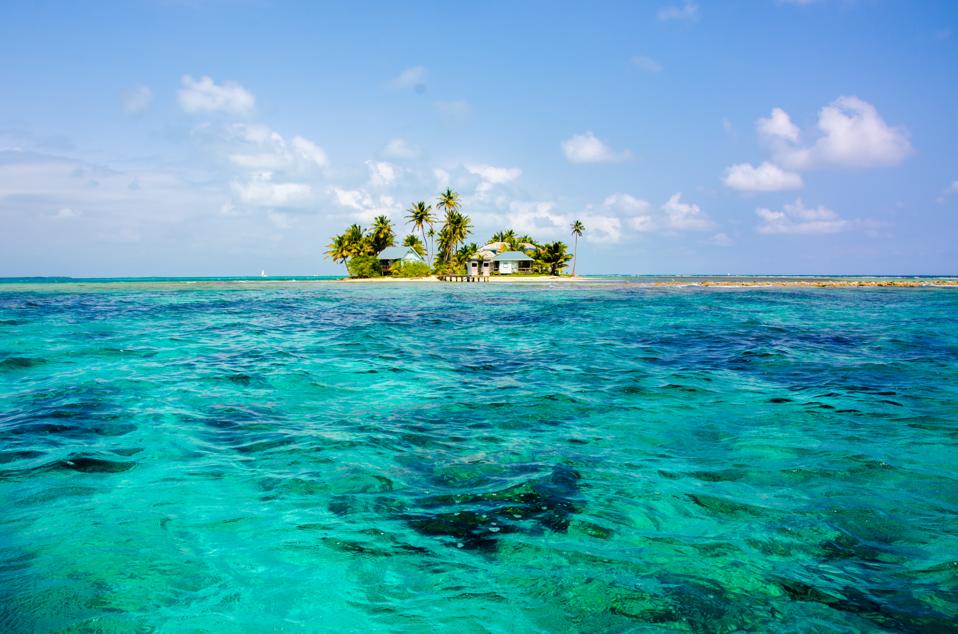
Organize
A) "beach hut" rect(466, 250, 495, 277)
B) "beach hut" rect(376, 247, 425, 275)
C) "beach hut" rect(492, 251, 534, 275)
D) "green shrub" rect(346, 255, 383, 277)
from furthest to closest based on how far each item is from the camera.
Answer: "beach hut" rect(492, 251, 534, 275) → "beach hut" rect(376, 247, 425, 275) → "green shrub" rect(346, 255, 383, 277) → "beach hut" rect(466, 250, 495, 277)

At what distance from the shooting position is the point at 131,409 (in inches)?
330

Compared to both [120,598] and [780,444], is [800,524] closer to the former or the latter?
[780,444]

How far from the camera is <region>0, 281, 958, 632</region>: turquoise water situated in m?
3.39

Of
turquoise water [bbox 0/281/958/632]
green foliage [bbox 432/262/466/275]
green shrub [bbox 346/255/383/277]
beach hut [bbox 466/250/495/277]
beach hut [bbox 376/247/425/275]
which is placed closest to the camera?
turquoise water [bbox 0/281/958/632]

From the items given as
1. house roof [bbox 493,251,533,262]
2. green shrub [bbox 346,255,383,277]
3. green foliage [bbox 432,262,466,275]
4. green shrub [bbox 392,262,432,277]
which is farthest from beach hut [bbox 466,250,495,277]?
green shrub [bbox 346,255,383,277]

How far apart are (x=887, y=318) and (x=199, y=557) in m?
31.9

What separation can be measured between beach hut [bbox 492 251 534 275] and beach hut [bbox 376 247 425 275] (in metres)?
13.4

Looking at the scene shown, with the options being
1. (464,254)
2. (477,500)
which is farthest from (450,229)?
(477,500)

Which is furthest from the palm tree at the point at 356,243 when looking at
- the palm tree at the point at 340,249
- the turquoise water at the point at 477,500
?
the turquoise water at the point at 477,500

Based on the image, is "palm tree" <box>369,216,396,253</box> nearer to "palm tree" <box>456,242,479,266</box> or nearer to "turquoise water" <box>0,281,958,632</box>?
"palm tree" <box>456,242,479,266</box>

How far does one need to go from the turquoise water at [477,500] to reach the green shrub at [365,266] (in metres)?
77.4

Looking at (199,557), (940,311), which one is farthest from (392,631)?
(940,311)

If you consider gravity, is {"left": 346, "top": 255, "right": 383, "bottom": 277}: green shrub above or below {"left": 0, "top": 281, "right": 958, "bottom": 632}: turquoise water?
above

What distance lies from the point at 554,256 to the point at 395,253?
93.4ft
